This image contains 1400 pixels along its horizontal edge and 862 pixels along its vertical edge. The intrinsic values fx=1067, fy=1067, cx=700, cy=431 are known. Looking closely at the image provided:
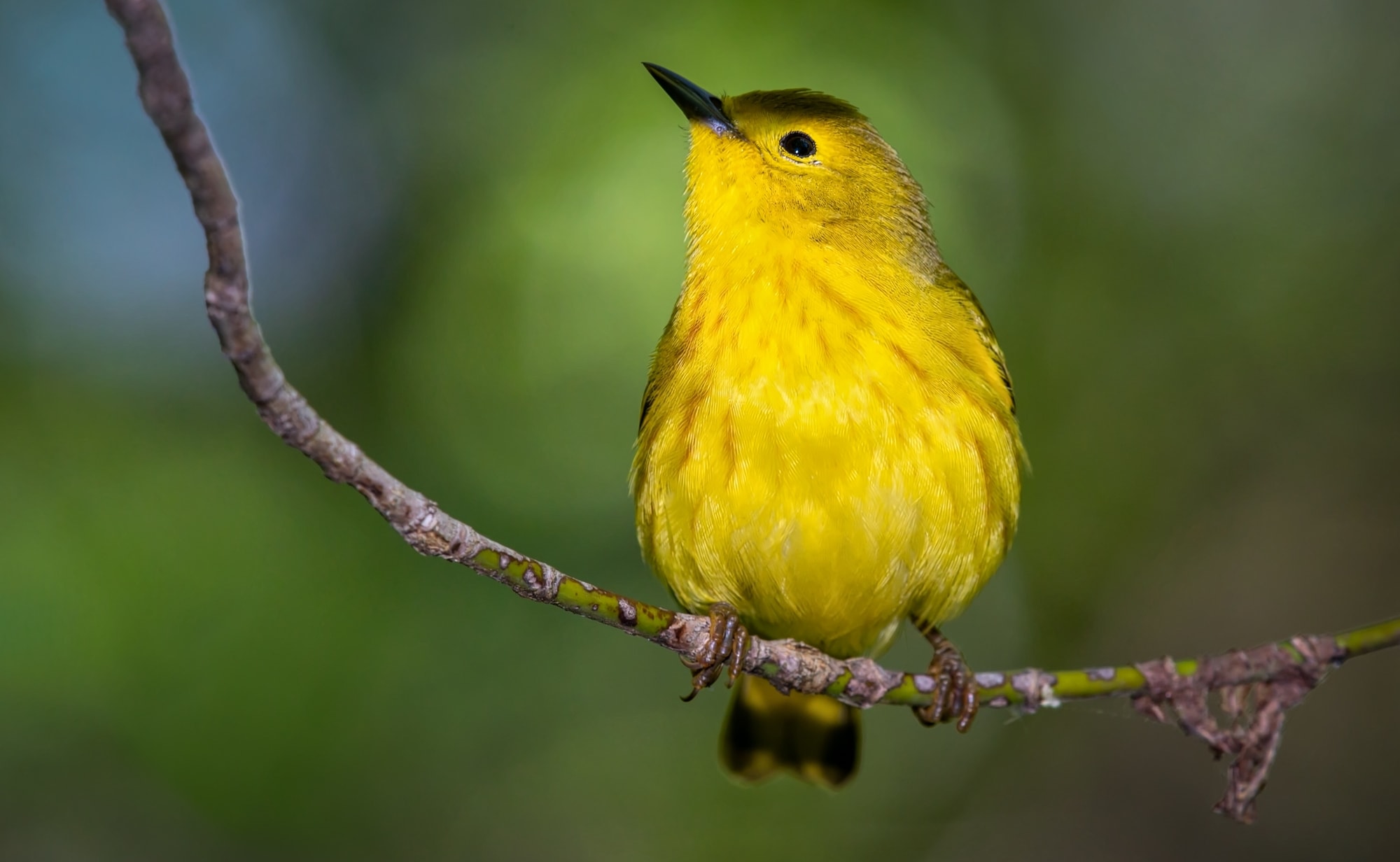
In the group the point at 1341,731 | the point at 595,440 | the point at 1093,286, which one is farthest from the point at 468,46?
the point at 1341,731

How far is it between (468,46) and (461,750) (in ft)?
11.6

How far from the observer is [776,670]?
8.14ft

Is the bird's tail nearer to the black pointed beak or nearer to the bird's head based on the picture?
the bird's head

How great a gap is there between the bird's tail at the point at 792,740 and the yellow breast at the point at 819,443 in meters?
0.78

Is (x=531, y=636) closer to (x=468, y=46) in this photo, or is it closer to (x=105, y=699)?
(x=105, y=699)

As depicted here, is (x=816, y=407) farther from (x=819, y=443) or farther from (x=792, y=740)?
(x=792, y=740)

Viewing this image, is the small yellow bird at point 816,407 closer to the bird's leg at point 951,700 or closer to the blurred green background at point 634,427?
the bird's leg at point 951,700

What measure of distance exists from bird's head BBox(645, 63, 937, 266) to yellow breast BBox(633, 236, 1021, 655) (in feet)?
0.33

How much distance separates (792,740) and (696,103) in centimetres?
223

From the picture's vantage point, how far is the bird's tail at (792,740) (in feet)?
12.6

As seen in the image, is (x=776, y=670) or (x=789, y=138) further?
(x=789, y=138)

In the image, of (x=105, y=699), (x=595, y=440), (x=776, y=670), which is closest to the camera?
(x=776, y=670)

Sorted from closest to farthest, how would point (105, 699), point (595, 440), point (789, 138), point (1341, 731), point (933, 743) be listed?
point (789, 138), point (105, 699), point (1341, 731), point (595, 440), point (933, 743)

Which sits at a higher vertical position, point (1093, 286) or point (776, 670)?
point (1093, 286)
